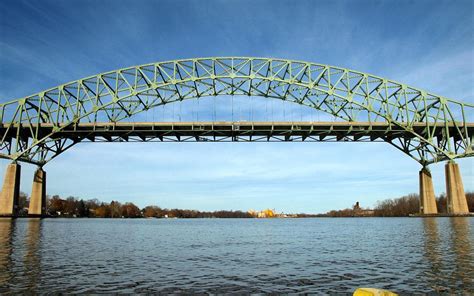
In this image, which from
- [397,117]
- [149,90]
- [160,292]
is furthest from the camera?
[397,117]

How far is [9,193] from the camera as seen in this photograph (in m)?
51.7

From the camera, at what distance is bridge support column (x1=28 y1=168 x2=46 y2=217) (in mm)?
58062

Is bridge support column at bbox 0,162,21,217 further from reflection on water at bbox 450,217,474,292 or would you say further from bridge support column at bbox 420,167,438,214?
bridge support column at bbox 420,167,438,214

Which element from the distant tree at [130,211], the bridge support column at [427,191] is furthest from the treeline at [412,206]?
the distant tree at [130,211]

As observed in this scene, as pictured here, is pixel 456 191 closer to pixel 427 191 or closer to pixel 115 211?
pixel 427 191

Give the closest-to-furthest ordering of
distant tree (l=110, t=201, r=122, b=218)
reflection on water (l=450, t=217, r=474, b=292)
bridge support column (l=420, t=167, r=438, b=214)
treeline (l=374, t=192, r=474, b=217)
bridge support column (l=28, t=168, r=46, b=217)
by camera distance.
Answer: reflection on water (l=450, t=217, r=474, b=292), bridge support column (l=28, t=168, r=46, b=217), bridge support column (l=420, t=167, r=438, b=214), treeline (l=374, t=192, r=474, b=217), distant tree (l=110, t=201, r=122, b=218)

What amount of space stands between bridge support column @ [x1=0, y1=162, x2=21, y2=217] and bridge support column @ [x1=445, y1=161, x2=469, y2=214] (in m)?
58.9

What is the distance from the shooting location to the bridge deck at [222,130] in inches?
2342

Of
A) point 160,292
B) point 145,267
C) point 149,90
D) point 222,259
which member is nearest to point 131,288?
point 160,292

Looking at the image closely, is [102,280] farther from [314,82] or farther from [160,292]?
[314,82]

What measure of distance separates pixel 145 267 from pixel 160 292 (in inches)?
173

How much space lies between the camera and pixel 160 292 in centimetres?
1035

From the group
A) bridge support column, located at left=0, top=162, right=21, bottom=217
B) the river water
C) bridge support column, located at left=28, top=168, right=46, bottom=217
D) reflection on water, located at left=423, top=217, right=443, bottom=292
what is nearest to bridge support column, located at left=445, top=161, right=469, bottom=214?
reflection on water, located at left=423, top=217, right=443, bottom=292

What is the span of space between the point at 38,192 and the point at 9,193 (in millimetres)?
6576
